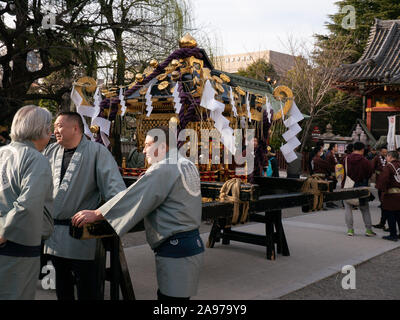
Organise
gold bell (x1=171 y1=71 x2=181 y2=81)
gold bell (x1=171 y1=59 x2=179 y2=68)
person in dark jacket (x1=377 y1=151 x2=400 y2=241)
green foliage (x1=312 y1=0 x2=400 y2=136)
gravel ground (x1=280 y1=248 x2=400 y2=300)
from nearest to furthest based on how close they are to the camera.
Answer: gravel ground (x1=280 y1=248 x2=400 y2=300) → gold bell (x1=171 y1=71 x2=181 y2=81) → gold bell (x1=171 y1=59 x2=179 y2=68) → person in dark jacket (x1=377 y1=151 x2=400 y2=241) → green foliage (x1=312 y1=0 x2=400 y2=136)

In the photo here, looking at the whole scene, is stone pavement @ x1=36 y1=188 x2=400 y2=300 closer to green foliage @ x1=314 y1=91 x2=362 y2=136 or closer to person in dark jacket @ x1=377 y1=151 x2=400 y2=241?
person in dark jacket @ x1=377 y1=151 x2=400 y2=241

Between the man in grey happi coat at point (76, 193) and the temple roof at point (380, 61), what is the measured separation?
1487 cm

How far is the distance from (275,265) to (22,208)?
3.80 meters

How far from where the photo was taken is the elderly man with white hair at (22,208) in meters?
2.18

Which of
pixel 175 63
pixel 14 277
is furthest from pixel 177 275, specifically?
pixel 175 63

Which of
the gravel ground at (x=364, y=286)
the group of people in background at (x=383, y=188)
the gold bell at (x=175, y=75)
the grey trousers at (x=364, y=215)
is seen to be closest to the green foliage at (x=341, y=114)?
the group of people in background at (x=383, y=188)

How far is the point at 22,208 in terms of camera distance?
7.06 feet

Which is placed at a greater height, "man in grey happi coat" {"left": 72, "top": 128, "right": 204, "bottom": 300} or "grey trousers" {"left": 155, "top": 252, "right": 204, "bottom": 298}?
"man in grey happi coat" {"left": 72, "top": 128, "right": 204, "bottom": 300}

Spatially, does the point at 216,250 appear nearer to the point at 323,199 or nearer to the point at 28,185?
the point at 323,199

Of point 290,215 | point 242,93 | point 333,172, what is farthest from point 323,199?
point 333,172

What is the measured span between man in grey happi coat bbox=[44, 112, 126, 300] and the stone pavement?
123 cm

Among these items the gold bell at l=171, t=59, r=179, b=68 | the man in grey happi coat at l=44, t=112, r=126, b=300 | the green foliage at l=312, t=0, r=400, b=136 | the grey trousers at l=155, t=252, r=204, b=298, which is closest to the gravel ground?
the grey trousers at l=155, t=252, r=204, b=298

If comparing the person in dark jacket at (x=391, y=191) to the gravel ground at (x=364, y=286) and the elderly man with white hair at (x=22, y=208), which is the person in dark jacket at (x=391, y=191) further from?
the elderly man with white hair at (x=22, y=208)

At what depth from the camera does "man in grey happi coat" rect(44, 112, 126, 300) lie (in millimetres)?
2777
